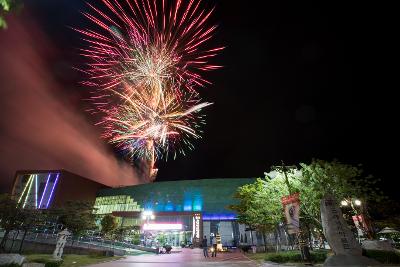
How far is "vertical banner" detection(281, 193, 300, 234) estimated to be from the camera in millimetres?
18953

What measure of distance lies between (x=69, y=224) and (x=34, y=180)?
164 feet

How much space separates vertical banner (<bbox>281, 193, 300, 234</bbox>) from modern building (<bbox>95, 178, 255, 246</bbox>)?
150 ft

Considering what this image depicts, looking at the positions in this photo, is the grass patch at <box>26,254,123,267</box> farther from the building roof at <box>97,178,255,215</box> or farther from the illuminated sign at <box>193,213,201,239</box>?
the building roof at <box>97,178,255,215</box>

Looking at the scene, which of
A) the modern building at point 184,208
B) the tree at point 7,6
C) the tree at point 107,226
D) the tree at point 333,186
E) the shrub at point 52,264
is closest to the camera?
the tree at point 7,6

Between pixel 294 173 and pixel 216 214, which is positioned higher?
pixel 216 214

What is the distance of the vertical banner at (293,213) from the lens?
746 inches

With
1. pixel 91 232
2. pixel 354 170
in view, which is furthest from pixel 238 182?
pixel 354 170

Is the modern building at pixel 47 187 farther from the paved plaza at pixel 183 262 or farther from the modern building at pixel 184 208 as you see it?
the paved plaza at pixel 183 262

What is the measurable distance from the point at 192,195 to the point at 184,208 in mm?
3784

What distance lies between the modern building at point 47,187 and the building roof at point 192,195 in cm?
1729

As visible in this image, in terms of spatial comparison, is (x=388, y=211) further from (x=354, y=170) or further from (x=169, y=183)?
(x=169, y=183)

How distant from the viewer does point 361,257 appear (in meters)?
15.8

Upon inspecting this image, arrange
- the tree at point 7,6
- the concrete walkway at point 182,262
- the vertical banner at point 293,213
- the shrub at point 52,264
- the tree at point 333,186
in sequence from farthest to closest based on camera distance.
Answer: the tree at point 333,186 < the concrete walkway at point 182,262 < the vertical banner at point 293,213 < the shrub at point 52,264 < the tree at point 7,6

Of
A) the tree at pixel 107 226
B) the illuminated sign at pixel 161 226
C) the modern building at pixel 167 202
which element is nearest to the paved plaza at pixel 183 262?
the tree at pixel 107 226
